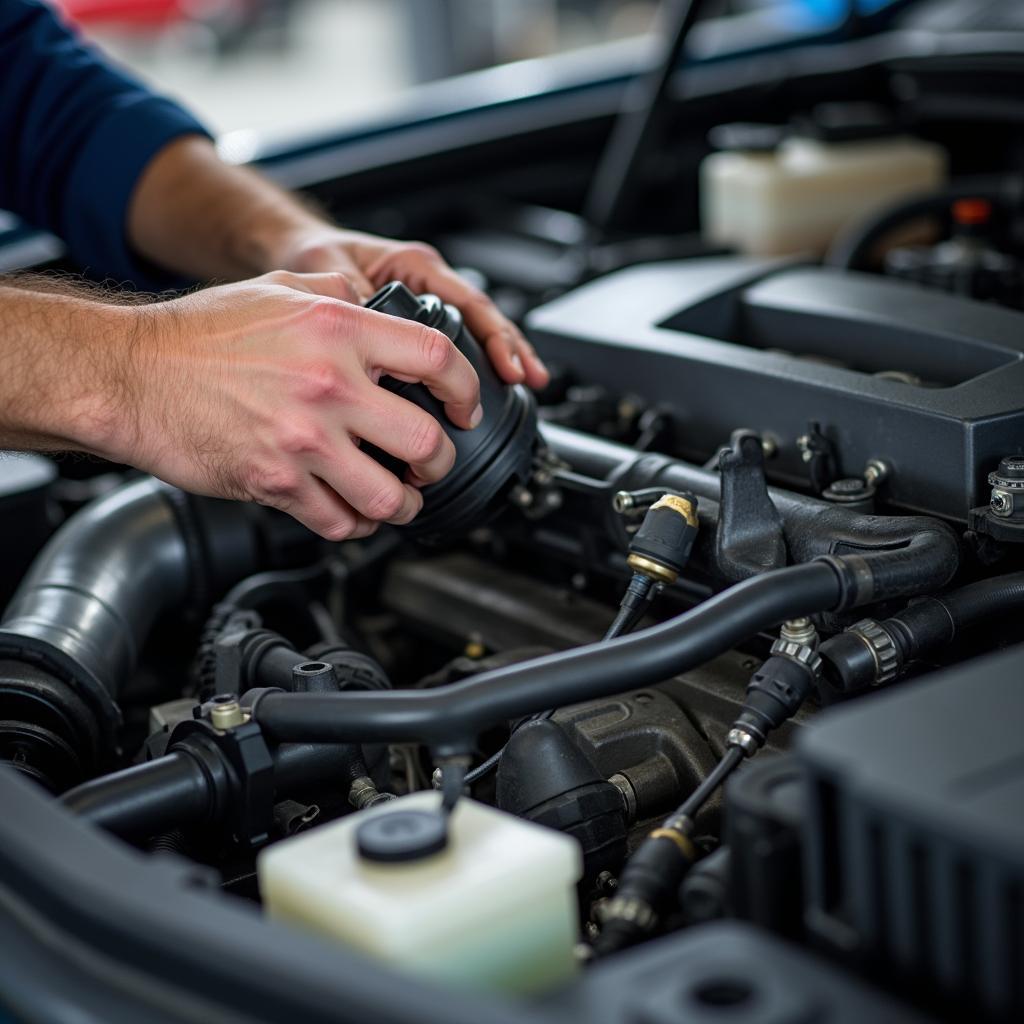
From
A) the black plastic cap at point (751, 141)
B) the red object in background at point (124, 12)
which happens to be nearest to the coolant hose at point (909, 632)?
the black plastic cap at point (751, 141)

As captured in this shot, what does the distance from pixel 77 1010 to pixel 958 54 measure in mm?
1806

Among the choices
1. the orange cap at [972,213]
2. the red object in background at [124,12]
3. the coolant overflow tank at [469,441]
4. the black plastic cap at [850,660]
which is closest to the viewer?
the black plastic cap at [850,660]

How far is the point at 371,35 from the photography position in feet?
33.0

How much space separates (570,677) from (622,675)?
30 millimetres

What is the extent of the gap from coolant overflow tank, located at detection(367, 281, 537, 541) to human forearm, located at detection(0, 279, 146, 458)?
18cm

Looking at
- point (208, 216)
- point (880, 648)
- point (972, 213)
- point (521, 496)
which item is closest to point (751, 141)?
point (972, 213)

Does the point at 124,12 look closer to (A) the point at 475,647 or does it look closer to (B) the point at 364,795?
(A) the point at 475,647

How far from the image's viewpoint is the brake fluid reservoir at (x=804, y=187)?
1936 mm

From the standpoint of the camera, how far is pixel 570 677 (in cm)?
79

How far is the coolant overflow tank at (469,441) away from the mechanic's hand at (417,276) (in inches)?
1.9

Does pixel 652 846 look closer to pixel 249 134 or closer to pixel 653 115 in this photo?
pixel 653 115

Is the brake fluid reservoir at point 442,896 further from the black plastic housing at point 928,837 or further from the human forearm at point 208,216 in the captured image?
Answer: the human forearm at point 208,216

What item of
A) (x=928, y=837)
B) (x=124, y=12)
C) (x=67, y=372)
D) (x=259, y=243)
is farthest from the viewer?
(x=124, y=12)

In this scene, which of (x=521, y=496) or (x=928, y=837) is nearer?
(x=928, y=837)
